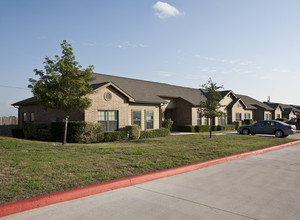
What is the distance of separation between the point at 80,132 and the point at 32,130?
525 cm

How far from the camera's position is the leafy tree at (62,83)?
1377 cm

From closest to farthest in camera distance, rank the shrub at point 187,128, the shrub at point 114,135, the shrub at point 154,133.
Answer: the shrub at point 114,135 < the shrub at point 154,133 < the shrub at point 187,128

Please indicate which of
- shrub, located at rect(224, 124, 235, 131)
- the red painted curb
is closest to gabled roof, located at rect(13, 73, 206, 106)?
shrub, located at rect(224, 124, 235, 131)

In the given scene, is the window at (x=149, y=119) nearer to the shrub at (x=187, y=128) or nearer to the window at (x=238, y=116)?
the shrub at (x=187, y=128)

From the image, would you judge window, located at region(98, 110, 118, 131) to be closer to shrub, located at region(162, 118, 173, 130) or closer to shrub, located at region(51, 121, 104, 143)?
shrub, located at region(51, 121, 104, 143)

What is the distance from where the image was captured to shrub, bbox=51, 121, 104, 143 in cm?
1550

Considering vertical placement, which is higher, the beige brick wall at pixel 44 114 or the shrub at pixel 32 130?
the beige brick wall at pixel 44 114

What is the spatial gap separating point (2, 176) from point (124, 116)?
1367 centimetres

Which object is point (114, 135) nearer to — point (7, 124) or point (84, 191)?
point (84, 191)

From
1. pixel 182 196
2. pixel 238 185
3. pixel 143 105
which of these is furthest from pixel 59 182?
pixel 143 105

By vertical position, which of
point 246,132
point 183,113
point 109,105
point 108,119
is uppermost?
point 109,105

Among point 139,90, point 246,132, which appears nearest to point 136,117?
point 139,90

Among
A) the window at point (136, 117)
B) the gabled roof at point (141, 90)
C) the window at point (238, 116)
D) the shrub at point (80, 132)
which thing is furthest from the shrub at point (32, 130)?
the window at point (238, 116)

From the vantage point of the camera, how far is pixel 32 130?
60.0 ft
